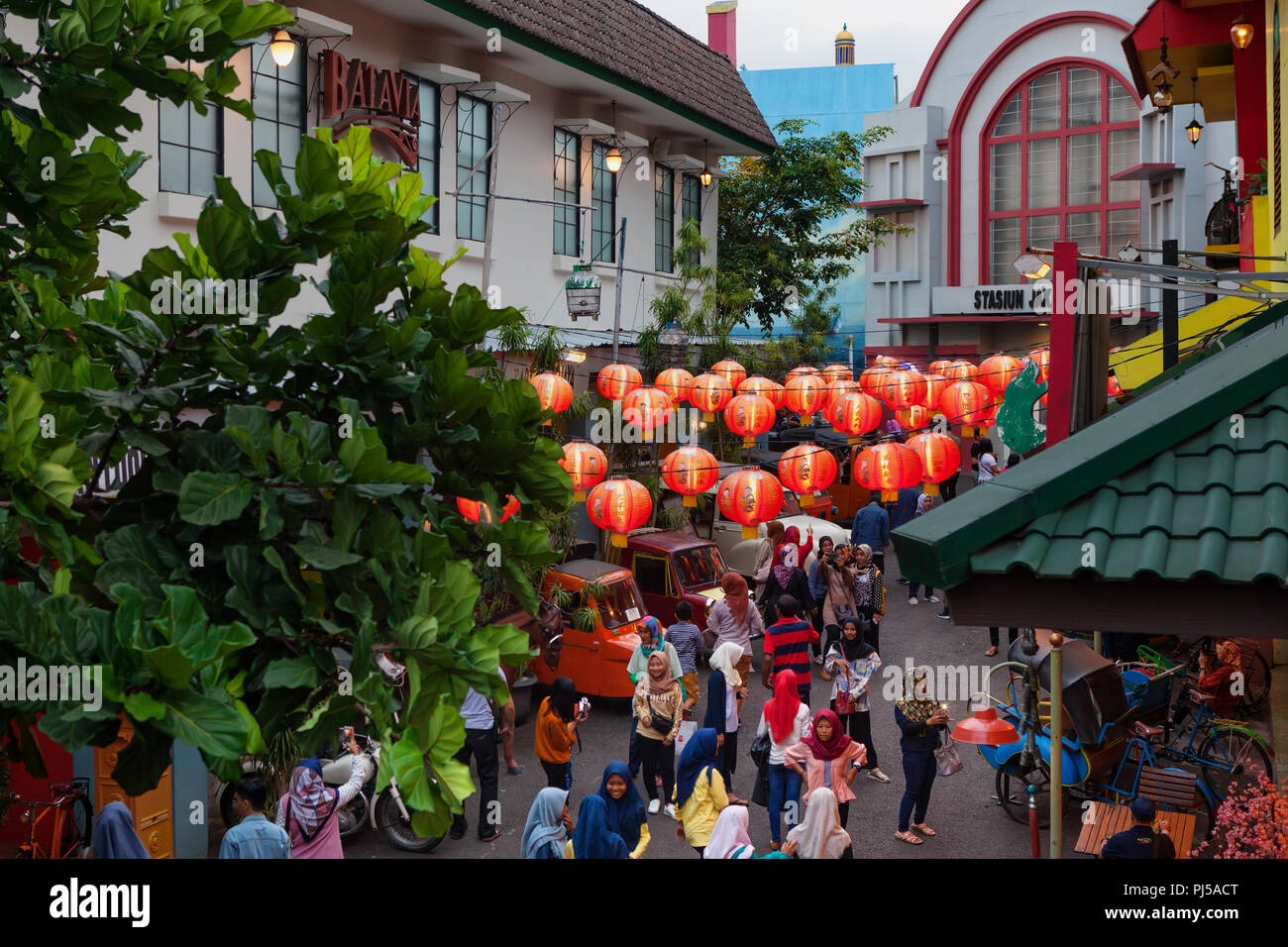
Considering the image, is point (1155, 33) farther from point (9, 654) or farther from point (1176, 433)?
point (9, 654)

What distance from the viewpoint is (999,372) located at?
18578 millimetres

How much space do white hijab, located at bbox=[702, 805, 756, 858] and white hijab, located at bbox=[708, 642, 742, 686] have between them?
3.66m

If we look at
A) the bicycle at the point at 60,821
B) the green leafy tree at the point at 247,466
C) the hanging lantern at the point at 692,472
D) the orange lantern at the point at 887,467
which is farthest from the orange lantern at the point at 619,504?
the green leafy tree at the point at 247,466

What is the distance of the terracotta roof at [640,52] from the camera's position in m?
17.4

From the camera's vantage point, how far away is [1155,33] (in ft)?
54.5

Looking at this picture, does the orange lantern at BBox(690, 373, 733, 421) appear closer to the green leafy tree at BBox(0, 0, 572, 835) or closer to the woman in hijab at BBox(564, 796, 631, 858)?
the woman in hijab at BBox(564, 796, 631, 858)

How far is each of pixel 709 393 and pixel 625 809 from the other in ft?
35.2

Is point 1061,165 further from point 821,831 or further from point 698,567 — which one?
point 821,831

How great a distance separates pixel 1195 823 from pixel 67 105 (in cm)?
968

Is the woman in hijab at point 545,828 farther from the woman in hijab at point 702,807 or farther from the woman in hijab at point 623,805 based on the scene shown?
the woman in hijab at point 702,807

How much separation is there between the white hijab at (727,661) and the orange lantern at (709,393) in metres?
7.15

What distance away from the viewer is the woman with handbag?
10.5 meters

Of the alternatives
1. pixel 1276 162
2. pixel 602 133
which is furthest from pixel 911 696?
pixel 602 133
